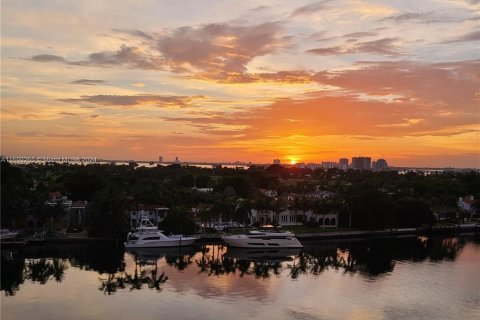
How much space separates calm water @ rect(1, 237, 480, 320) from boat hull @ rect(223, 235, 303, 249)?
→ 43.1 inches

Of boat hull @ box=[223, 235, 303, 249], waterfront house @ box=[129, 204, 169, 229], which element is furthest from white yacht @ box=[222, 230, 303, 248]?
waterfront house @ box=[129, 204, 169, 229]

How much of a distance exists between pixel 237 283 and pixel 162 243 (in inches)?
684

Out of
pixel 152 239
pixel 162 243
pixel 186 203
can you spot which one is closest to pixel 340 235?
pixel 162 243

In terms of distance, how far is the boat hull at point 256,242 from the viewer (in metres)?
54.1

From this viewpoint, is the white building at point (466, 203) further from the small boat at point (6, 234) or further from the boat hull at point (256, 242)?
the small boat at point (6, 234)

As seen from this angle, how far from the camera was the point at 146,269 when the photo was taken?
42469mm

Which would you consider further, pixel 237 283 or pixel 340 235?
pixel 340 235

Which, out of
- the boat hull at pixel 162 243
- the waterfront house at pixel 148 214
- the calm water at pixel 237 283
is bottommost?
the calm water at pixel 237 283

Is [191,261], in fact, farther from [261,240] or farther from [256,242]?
[261,240]

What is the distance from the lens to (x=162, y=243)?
5369 cm

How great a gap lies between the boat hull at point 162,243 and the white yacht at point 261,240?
4.19m

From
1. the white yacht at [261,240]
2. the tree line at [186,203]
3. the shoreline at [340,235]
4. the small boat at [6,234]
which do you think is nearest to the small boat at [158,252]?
the shoreline at [340,235]

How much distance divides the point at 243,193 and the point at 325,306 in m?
61.2

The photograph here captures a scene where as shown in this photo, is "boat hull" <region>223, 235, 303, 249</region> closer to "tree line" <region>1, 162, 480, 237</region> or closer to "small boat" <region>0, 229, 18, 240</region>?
"tree line" <region>1, 162, 480, 237</region>
